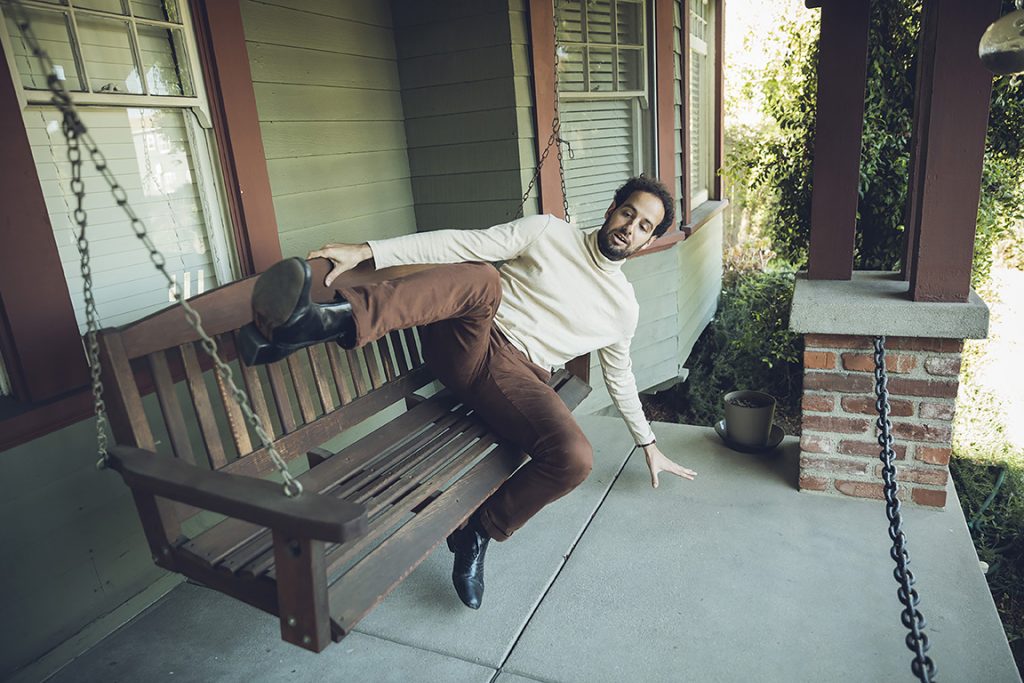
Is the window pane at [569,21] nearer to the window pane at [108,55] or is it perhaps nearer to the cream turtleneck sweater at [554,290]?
the cream turtleneck sweater at [554,290]

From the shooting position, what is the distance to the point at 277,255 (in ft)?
9.24

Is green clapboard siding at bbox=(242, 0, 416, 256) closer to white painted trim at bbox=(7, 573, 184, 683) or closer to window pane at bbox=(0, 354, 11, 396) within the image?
window pane at bbox=(0, 354, 11, 396)

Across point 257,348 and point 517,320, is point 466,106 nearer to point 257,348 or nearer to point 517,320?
point 517,320

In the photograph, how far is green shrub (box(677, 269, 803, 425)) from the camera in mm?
5648

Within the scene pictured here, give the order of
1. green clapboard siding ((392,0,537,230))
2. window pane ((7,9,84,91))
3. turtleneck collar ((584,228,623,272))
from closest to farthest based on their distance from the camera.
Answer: window pane ((7,9,84,91))
turtleneck collar ((584,228,623,272))
green clapboard siding ((392,0,537,230))

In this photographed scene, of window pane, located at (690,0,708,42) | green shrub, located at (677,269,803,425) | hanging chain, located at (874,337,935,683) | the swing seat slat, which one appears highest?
window pane, located at (690,0,708,42)

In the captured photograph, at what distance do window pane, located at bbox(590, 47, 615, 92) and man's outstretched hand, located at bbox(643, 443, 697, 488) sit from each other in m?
2.42

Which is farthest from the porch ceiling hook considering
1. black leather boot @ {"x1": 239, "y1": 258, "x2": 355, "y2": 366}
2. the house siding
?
black leather boot @ {"x1": 239, "y1": 258, "x2": 355, "y2": 366}

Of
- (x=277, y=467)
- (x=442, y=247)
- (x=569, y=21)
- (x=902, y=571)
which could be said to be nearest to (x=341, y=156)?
(x=442, y=247)

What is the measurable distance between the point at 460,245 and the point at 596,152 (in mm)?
2267

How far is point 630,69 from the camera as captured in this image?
14.3 ft

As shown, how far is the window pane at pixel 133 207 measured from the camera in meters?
2.12

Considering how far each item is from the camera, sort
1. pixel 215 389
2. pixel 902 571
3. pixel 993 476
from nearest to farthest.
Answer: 1. pixel 902 571
2. pixel 215 389
3. pixel 993 476

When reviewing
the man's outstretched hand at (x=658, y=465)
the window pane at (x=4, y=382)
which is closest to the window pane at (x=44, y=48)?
the window pane at (x=4, y=382)
